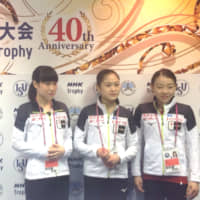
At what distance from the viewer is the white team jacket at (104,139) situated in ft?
6.73

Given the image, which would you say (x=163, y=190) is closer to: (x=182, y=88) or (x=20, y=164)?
(x=182, y=88)

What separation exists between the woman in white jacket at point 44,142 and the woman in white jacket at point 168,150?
628 mm

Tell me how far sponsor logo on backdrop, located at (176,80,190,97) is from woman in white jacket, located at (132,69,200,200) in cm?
34

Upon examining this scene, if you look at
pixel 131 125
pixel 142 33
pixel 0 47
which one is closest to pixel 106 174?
pixel 131 125

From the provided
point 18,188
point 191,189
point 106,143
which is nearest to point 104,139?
point 106,143

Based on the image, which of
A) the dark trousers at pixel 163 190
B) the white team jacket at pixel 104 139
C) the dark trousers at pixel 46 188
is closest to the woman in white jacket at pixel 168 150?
the dark trousers at pixel 163 190

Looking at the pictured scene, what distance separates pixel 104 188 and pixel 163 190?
19.0 inches

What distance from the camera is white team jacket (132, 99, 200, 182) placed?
207cm

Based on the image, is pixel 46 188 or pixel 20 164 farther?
pixel 20 164

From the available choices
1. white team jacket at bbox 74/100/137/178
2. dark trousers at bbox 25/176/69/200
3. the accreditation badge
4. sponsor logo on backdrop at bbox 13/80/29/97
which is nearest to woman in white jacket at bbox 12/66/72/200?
dark trousers at bbox 25/176/69/200

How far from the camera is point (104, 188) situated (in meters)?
2.06

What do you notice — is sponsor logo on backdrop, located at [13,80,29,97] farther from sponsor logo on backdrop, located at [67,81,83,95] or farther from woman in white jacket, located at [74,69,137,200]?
woman in white jacket, located at [74,69,137,200]

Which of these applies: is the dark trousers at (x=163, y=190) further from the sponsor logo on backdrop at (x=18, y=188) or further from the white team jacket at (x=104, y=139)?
the sponsor logo on backdrop at (x=18, y=188)

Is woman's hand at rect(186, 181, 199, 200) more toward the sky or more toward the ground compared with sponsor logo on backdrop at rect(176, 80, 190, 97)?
more toward the ground
